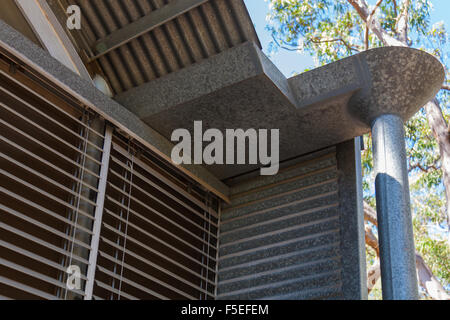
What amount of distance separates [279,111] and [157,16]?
115 cm

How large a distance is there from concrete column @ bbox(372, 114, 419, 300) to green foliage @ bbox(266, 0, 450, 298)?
828 centimetres

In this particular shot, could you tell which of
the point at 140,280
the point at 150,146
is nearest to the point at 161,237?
the point at 140,280

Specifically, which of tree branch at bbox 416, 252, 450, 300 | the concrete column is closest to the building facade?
the concrete column

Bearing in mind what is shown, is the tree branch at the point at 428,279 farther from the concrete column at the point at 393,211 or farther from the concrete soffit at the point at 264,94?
the concrete column at the point at 393,211

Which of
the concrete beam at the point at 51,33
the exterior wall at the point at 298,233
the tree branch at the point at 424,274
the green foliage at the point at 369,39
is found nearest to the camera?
the concrete beam at the point at 51,33

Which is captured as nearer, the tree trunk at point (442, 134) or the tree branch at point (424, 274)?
the tree trunk at point (442, 134)

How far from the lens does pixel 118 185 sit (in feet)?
15.9

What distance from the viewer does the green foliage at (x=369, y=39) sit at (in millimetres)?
12969

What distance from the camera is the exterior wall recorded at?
4.87m

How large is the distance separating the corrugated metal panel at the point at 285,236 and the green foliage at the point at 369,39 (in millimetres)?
7779

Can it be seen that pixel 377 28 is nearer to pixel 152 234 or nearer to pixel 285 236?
pixel 285 236

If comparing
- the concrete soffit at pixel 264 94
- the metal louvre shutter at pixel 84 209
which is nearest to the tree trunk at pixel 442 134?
the concrete soffit at pixel 264 94
